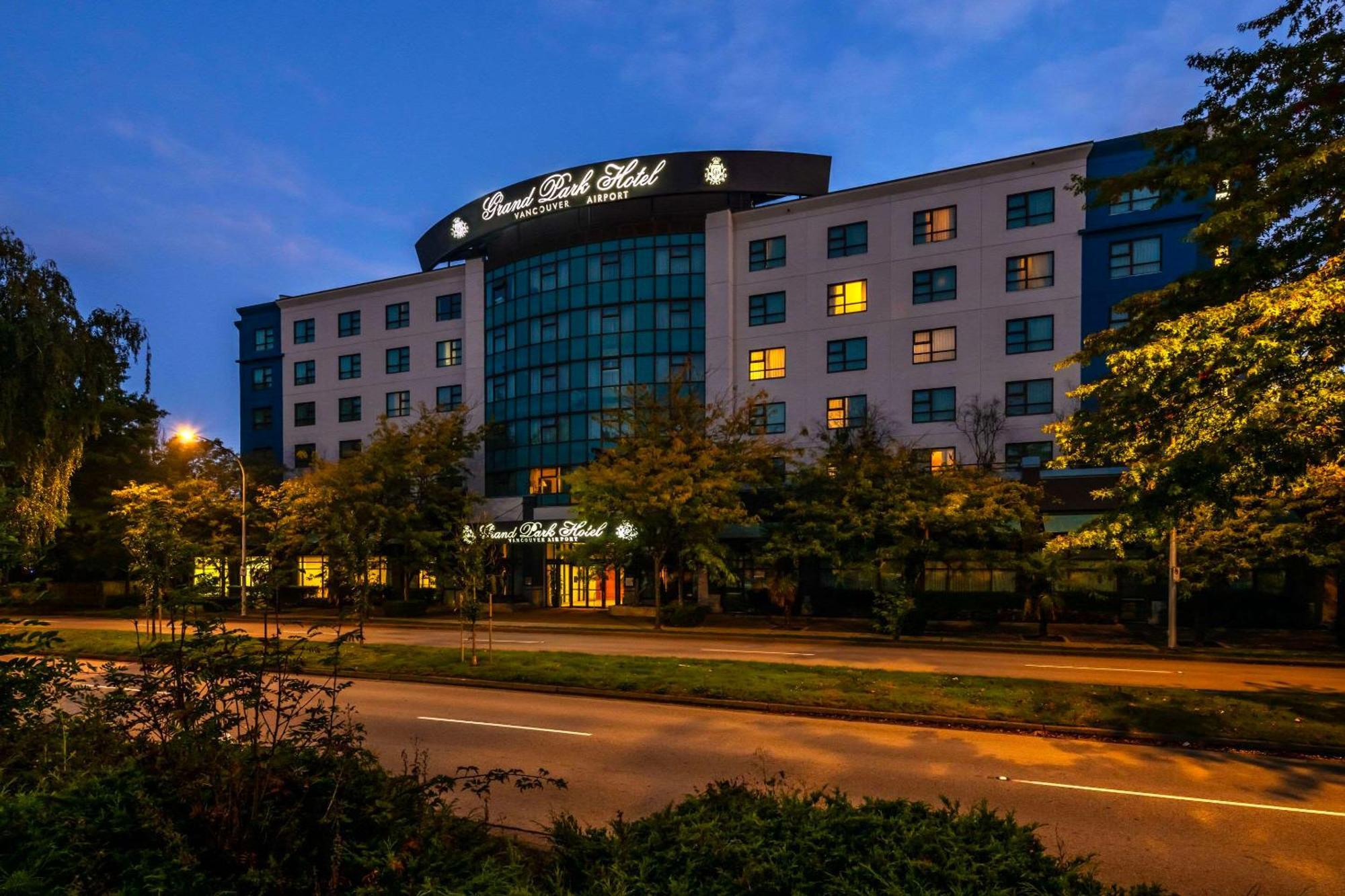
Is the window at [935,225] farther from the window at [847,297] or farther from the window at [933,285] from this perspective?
the window at [847,297]

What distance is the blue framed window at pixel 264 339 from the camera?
58000 millimetres

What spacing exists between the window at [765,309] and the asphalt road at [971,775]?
30.8m

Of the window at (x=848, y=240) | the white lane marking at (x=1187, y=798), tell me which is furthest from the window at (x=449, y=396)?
the white lane marking at (x=1187, y=798)

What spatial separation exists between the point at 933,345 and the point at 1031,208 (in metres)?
8.16

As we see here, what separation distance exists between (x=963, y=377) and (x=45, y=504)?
37.4m

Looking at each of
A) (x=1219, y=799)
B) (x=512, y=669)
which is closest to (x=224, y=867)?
(x=1219, y=799)

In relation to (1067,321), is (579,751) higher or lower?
lower

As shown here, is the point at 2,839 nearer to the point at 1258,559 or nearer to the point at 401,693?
the point at 401,693

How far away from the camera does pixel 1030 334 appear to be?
122 feet

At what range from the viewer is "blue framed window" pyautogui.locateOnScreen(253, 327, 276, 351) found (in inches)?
2283

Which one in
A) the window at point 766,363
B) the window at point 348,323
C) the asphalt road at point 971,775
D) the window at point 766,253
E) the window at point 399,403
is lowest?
the asphalt road at point 971,775

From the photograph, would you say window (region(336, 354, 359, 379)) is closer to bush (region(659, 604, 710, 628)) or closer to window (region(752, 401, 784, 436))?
window (region(752, 401, 784, 436))

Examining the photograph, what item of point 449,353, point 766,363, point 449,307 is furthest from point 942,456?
point 449,307

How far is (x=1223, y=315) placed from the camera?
10758mm
